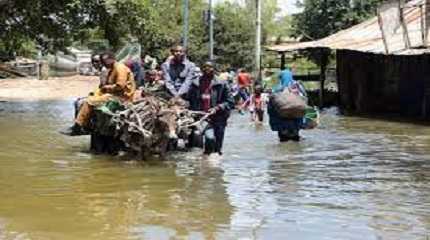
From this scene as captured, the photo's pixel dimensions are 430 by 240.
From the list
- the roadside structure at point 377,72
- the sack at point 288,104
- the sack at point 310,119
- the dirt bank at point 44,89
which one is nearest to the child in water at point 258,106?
the roadside structure at point 377,72

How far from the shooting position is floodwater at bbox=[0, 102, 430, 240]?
804 centimetres

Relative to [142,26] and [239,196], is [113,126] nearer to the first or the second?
[239,196]

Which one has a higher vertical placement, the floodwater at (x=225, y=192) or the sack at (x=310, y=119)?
the sack at (x=310, y=119)

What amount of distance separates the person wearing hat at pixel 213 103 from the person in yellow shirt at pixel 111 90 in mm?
1070

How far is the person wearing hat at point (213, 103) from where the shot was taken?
12914mm

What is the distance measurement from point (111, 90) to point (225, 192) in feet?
12.7

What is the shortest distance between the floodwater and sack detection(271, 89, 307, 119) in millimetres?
575

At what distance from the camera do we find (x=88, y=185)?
35.3ft

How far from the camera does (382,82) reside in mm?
27625

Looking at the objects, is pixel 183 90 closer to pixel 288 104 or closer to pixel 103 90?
pixel 103 90

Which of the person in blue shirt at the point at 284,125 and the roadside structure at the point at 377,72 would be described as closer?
the person in blue shirt at the point at 284,125

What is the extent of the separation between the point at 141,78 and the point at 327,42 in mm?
9124

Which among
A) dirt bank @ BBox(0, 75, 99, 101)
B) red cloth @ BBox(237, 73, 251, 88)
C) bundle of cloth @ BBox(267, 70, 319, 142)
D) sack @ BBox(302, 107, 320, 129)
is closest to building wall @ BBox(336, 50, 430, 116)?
red cloth @ BBox(237, 73, 251, 88)

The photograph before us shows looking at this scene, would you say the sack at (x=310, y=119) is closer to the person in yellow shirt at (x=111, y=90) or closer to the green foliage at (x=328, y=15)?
the person in yellow shirt at (x=111, y=90)
